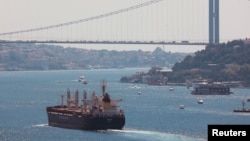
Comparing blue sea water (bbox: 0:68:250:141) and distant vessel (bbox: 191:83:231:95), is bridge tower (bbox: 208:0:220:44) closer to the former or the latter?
distant vessel (bbox: 191:83:231:95)

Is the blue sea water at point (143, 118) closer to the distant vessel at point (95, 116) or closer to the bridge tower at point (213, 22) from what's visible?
the distant vessel at point (95, 116)

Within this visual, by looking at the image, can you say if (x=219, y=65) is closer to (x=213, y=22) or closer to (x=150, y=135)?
(x=213, y=22)

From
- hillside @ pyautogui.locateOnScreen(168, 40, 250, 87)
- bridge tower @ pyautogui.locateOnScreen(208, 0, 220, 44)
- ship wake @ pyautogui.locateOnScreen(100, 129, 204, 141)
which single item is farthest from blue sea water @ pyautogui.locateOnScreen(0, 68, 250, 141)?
bridge tower @ pyautogui.locateOnScreen(208, 0, 220, 44)

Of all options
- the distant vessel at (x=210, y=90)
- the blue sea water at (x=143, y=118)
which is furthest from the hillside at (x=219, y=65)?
the blue sea water at (x=143, y=118)

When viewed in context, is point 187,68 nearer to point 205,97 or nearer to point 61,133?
point 205,97

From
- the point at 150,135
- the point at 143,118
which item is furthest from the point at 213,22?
the point at 150,135
